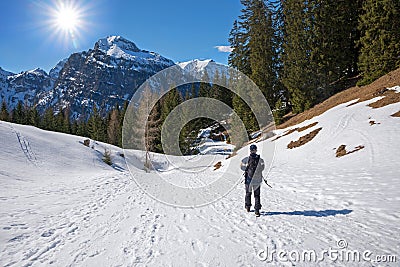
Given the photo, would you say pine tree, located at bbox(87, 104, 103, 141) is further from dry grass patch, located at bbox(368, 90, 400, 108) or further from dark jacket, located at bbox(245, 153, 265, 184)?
dark jacket, located at bbox(245, 153, 265, 184)

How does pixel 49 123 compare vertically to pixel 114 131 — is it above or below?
above

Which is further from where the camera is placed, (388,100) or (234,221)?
(388,100)

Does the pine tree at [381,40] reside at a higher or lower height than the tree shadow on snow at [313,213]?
higher

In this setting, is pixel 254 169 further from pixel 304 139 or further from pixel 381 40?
pixel 381 40

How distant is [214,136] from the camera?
1722 inches

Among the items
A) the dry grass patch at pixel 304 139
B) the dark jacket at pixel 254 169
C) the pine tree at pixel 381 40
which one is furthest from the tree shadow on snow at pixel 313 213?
the pine tree at pixel 381 40

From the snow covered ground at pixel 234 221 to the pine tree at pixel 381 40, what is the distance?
34.5 ft

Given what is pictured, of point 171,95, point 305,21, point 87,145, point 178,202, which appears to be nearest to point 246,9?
point 305,21

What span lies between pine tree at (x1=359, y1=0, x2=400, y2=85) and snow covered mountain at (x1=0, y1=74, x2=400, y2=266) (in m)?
9.36

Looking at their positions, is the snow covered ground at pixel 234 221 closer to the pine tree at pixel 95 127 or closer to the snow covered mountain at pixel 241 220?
the snow covered mountain at pixel 241 220

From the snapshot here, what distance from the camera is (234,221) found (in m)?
6.25

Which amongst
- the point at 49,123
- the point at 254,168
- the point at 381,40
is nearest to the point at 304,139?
the point at 254,168

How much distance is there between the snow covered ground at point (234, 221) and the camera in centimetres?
436

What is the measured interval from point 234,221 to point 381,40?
2420 cm
